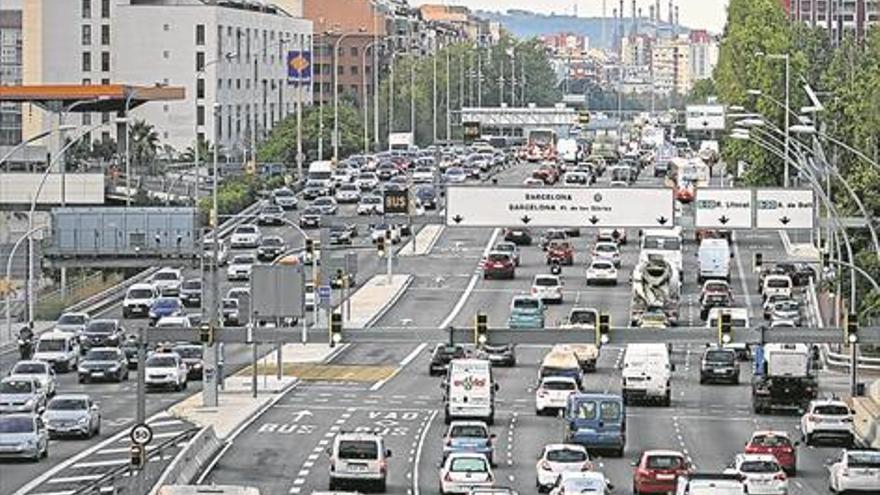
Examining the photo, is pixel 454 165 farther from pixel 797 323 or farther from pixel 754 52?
pixel 797 323

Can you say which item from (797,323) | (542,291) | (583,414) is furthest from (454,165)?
(583,414)

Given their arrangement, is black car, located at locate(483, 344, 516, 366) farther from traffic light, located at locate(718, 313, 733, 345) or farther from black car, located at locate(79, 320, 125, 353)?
traffic light, located at locate(718, 313, 733, 345)

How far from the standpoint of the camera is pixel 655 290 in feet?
350

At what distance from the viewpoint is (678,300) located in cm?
11231

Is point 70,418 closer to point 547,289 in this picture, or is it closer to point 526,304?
point 526,304

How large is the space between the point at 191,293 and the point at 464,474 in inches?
2269

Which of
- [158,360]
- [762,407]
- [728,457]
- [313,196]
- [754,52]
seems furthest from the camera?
[754,52]

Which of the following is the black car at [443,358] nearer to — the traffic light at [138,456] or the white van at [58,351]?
the white van at [58,351]

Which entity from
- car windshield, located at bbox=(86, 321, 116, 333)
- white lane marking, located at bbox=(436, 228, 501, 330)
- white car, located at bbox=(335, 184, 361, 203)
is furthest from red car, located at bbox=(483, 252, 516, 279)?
white car, located at bbox=(335, 184, 361, 203)

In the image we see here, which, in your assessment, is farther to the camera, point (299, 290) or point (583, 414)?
point (299, 290)

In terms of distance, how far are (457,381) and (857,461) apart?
1911cm

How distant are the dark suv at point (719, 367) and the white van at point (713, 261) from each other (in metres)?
30.0

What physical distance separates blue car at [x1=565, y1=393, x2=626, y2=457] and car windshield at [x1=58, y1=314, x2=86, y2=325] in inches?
1401

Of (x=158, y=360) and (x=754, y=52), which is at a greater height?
(x=754, y=52)
